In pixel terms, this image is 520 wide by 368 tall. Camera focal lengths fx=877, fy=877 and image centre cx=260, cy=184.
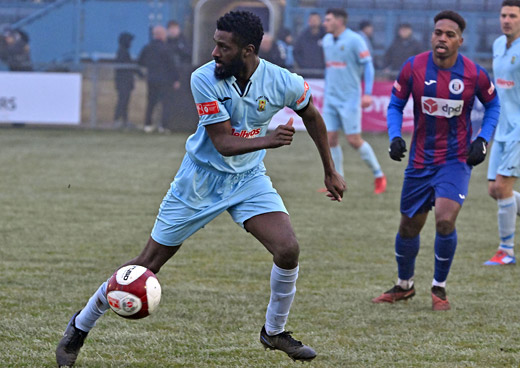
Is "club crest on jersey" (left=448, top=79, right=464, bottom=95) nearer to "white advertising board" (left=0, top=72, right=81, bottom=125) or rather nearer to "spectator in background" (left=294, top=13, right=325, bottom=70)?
"spectator in background" (left=294, top=13, right=325, bottom=70)

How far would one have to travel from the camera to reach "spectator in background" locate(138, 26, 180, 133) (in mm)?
19031

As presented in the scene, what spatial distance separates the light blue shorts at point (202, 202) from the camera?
181 inches

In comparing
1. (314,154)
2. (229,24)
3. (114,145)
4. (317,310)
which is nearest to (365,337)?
(317,310)

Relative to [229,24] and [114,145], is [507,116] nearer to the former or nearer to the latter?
[229,24]

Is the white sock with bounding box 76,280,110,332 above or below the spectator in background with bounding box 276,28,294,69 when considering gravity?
above

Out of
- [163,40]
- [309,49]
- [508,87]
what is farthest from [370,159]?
[163,40]

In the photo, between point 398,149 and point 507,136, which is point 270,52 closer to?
point 507,136

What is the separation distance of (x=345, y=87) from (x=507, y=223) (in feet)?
15.4

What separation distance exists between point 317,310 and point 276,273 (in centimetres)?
123

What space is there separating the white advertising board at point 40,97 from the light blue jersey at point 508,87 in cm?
1277

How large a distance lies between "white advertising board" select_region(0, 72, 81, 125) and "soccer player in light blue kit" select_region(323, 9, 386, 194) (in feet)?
27.7

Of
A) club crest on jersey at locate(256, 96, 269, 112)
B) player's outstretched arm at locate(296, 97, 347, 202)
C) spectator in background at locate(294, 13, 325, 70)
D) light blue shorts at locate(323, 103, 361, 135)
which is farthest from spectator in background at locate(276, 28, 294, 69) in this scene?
club crest on jersey at locate(256, 96, 269, 112)

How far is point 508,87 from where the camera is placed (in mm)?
7508

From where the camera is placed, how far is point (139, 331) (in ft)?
16.9
